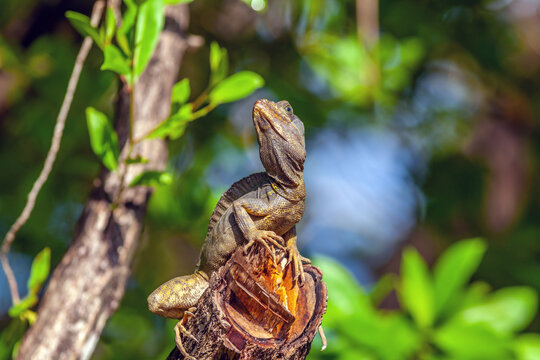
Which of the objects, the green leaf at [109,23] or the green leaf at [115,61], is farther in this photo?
the green leaf at [109,23]

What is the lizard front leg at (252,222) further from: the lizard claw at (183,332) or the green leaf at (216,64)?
the green leaf at (216,64)

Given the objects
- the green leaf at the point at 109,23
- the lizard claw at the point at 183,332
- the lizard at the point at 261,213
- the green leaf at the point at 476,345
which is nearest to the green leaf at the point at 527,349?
the green leaf at the point at 476,345

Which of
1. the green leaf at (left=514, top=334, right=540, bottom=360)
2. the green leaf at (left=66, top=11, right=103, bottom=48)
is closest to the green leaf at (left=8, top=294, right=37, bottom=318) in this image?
the green leaf at (left=66, top=11, right=103, bottom=48)

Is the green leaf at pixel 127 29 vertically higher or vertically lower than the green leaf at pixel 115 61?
higher

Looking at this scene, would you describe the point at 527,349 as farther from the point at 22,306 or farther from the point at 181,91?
the point at 22,306

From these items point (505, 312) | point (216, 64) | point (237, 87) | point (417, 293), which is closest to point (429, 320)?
point (417, 293)

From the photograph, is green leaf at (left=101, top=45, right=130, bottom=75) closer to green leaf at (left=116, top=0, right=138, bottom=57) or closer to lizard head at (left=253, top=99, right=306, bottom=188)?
green leaf at (left=116, top=0, right=138, bottom=57)
